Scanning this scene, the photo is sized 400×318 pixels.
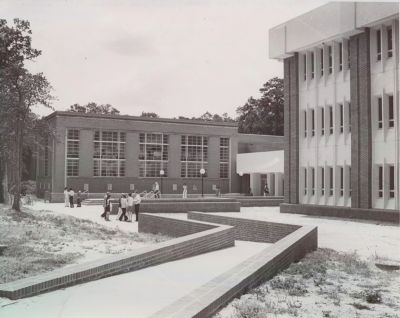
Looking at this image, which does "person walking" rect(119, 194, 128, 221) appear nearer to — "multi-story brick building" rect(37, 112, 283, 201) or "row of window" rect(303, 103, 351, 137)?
"row of window" rect(303, 103, 351, 137)

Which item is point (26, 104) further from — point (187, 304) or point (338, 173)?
point (187, 304)

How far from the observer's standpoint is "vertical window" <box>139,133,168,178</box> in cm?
4881

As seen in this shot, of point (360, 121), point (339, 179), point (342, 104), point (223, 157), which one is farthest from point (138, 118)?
point (360, 121)

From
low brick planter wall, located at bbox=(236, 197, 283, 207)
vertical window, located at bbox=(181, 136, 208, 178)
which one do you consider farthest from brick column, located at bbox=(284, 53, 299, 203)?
vertical window, located at bbox=(181, 136, 208, 178)

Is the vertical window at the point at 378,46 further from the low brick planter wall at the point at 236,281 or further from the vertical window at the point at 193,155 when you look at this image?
the vertical window at the point at 193,155

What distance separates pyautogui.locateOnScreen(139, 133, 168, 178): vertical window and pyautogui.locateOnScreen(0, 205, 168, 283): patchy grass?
83.5 feet

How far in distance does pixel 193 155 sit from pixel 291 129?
2210 cm

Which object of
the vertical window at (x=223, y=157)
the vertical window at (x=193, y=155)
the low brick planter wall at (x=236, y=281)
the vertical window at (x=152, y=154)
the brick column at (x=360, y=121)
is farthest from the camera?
the vertical window at (x=223, y=157)

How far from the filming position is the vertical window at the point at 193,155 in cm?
5078

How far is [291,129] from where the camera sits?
98.2 ft

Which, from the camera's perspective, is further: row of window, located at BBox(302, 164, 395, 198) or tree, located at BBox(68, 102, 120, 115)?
tree, located at BBox(68, 102, 120, 115)

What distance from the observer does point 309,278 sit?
31.4 feet

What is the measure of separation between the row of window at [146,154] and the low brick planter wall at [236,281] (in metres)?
36.2

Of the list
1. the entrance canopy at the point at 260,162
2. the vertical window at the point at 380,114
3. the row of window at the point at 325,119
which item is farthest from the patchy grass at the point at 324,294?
the entrance canopy at the point at 260,162
